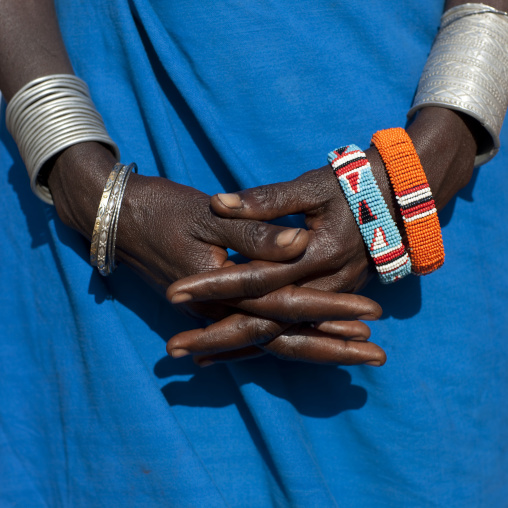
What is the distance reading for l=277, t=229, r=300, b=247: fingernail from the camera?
2.80ft

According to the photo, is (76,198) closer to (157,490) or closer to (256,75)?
(256,75)

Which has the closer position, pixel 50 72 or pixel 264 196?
pixel 264 196

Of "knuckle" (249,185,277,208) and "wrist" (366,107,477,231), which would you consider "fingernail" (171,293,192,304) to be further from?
"wrist" (366,107,477,231)

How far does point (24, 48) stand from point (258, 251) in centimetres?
69

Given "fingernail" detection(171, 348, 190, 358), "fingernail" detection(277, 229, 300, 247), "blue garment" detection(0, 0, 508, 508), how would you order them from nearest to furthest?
"fingernail" detection(277, 229, 300, 247) → "fingernail" detection(171, 348, 190, 358) → "blue garment" detection(0, 0, 508, 508)

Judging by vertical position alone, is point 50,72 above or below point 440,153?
above

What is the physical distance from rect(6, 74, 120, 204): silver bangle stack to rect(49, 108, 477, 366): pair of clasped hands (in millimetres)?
30

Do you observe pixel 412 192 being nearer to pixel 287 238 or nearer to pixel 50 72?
pixel 287 238

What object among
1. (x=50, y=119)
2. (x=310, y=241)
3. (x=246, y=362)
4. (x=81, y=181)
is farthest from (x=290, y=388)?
(x=50, y=119)

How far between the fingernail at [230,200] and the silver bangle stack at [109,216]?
8.6 inches

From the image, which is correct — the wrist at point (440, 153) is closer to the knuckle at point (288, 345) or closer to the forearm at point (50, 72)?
the knuckle at point (288, 345)

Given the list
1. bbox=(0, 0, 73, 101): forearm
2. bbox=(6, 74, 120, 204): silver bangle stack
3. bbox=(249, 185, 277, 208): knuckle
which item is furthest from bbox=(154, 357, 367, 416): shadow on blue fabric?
bbox=(0, 0, 73, 101): forearm

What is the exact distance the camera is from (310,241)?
0.93 m

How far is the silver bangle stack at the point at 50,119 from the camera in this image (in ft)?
3.33
